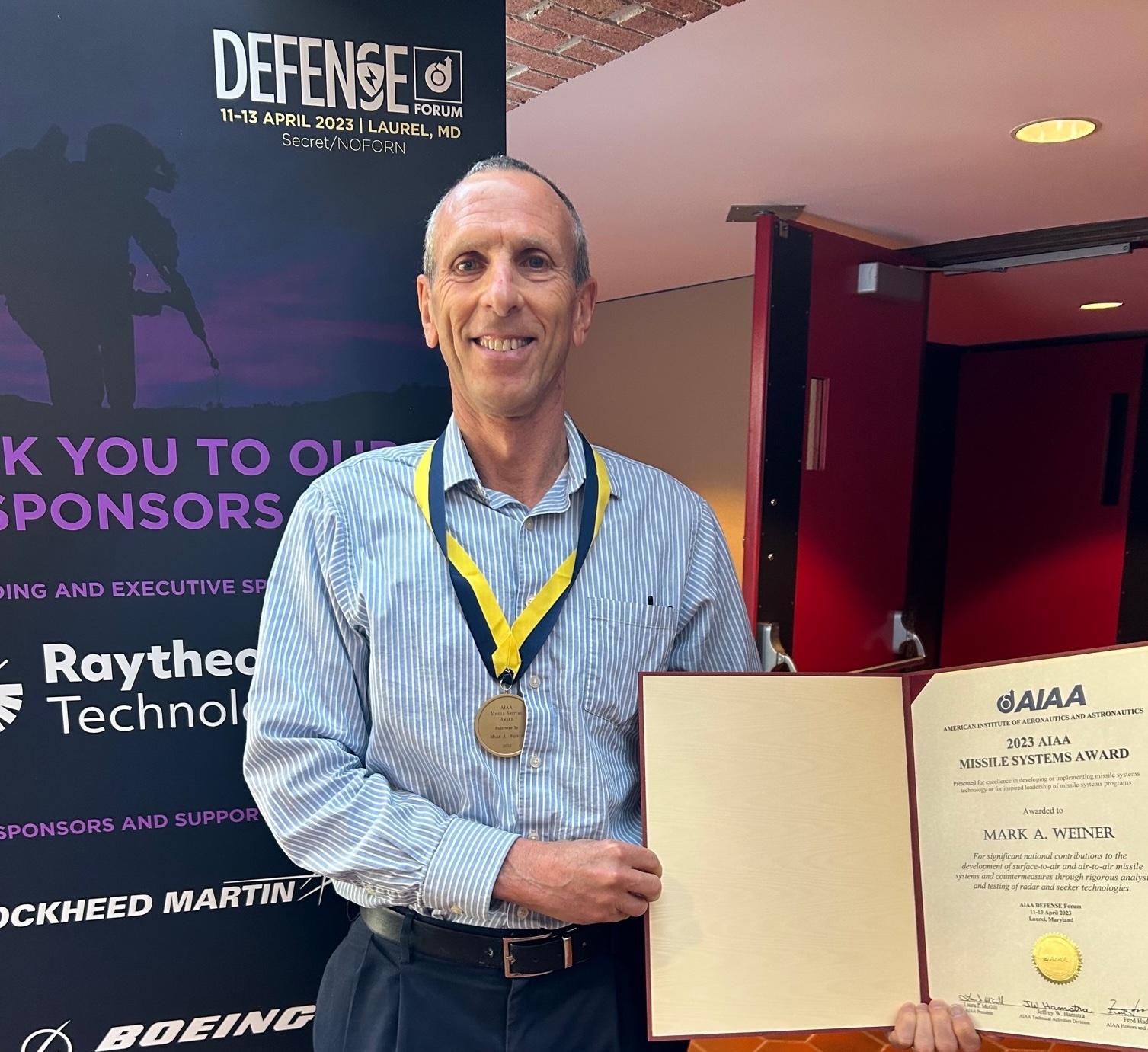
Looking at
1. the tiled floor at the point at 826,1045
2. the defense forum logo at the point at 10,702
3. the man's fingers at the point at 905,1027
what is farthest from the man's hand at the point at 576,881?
the tiled floor at the point at 826,1045

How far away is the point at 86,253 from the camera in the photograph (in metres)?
1.48

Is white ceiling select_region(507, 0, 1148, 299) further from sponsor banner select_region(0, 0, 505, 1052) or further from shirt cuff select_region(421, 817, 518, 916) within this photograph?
shirt cuff select_region(421, 817, 518, 916)

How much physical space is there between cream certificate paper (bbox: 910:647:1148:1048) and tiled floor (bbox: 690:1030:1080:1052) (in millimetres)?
1983

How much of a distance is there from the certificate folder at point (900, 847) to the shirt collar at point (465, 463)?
35cm

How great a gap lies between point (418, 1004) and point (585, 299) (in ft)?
3.72

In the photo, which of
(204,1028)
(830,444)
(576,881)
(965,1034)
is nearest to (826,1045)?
(965,1034)

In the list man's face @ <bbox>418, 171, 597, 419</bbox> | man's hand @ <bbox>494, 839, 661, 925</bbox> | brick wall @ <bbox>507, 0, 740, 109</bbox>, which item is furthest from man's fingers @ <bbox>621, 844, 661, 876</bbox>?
brick wall @ <bbox>507, 0, 740, 109</bbox>

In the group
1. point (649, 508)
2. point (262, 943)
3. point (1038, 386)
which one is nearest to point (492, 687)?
point (649, 508)

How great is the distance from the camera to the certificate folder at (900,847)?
1.14m

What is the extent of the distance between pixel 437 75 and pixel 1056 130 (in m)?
1.93

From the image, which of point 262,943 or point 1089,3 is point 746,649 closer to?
point 262,943

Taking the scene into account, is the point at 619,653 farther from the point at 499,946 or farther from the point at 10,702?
the point at 10,702

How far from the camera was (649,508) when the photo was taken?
4.60 ft
